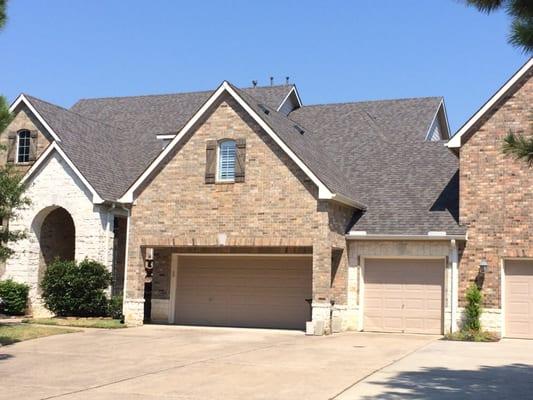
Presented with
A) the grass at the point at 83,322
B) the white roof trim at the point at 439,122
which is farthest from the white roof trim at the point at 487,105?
the grass at the point at 83,322

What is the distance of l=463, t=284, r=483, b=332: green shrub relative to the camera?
69.8 ft

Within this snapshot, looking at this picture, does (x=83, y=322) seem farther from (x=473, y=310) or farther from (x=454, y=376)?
(x=454, y=376)

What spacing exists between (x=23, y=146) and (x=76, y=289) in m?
7.25

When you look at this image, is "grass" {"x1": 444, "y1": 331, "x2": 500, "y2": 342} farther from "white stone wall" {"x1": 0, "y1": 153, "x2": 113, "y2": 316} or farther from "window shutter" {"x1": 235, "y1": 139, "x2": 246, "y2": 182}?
"white stone wall" {"x1": 0, "y1": 153, "x2": 113, "y2": 316}

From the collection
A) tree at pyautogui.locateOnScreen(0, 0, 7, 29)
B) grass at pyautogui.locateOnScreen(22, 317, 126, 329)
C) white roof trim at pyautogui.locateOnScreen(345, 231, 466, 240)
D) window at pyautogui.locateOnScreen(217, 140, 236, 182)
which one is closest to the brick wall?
white roof trim at pyautogui.locateOnScreen(345, 231, 466, 240)

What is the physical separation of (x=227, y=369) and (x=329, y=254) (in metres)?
8.51

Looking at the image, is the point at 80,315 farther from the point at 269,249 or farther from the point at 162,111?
the point at 162,111

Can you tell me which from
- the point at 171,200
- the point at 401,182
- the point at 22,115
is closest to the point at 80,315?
the point at 171,200

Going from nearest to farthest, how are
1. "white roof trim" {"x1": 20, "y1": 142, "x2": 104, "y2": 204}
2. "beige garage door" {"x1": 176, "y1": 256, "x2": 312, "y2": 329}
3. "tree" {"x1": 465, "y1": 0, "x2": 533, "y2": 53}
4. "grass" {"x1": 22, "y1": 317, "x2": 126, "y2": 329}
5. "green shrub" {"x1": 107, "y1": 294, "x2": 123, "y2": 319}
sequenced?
"tree" {"x1": 465, "y1": 0, "x2": 533, "y2": 53} < "grass" {"x1": 22, "y1": 317, "x2": 126, "y2": 329} < "beige garage door" {"x1": 176, "y1": 256, "x2": 312, "y2": 329} < "green shrub" {"x1": 107, "y1": 294, "x2": 123, "y2": 319} < "white roof trim" {"x1": 20, "y1": 142, "x2": 104, "y2": 204}

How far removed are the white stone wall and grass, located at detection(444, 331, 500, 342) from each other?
12222 millimetres

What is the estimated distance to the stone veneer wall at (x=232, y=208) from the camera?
72.3ft

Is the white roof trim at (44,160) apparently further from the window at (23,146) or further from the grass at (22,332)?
the grass at (22,332)

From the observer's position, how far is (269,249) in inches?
936

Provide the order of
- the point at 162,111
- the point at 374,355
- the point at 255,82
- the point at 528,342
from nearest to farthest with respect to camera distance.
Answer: the point at 374,355 → the point at 528,342 → the point at 162,111 → the point at 255,82
